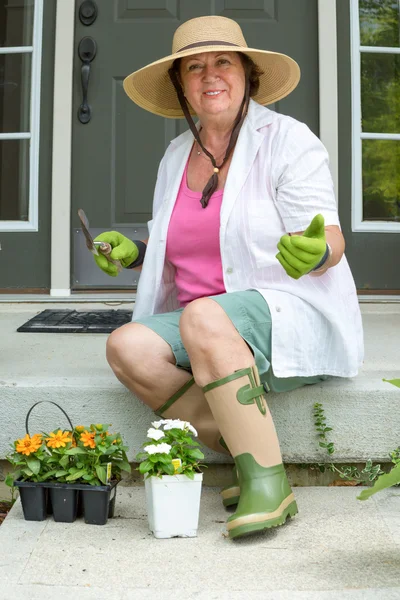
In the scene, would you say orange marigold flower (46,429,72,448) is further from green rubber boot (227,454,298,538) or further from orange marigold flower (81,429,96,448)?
green rubber boot (227,454,298,538)

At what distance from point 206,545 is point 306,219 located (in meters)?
0.87

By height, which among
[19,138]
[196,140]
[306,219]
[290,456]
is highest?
[19,138]

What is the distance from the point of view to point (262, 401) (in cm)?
215

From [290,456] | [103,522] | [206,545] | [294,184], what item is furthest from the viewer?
[290,456]

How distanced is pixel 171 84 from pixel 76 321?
1.21 meters

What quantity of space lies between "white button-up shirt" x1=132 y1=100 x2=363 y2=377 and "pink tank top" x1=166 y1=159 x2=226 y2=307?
7 cm

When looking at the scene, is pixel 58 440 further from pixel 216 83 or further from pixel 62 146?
pixel 62 146

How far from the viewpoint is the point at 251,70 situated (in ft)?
8.46

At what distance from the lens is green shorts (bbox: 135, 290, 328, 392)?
2.22 meters

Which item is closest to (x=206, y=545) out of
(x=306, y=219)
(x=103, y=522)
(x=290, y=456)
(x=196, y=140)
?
(x=103, y=522)

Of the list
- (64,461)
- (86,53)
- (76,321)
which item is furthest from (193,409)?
(86,53)

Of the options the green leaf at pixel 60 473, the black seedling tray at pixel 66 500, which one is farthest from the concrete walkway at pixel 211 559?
the green leaf at pixel 60 473

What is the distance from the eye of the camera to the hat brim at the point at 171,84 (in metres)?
2.50

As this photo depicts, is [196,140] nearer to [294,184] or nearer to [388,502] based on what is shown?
[294,184]
